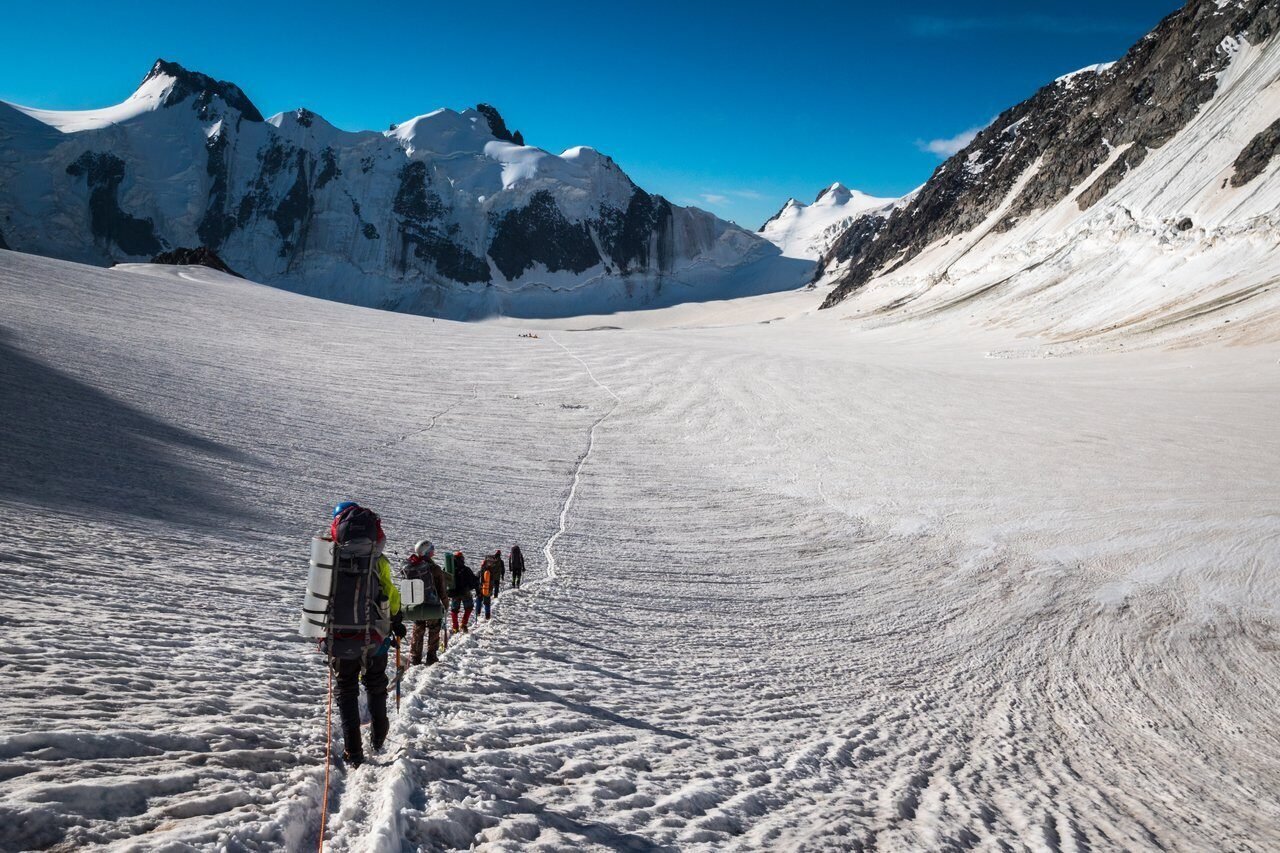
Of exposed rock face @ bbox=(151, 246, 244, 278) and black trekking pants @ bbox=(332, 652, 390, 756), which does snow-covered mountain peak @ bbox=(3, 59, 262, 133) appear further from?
black trekking pants @ bbox=(332, 652, 390, 756)

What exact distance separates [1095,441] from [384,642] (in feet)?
70.6

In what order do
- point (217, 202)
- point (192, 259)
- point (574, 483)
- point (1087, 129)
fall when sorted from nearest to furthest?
point (574, 483) < point (192, 259) < point (1087, 129) < point (217, 202)

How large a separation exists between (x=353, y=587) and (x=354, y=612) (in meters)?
0.15

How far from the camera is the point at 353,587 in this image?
449 centimetres

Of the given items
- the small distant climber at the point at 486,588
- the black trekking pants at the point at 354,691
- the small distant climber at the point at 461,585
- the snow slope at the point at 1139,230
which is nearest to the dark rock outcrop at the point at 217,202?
the snow slope at the point at 1139,230

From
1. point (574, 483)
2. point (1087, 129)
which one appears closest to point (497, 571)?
point (574, 483)

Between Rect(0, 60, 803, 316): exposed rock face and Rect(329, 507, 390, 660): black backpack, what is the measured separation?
140 m

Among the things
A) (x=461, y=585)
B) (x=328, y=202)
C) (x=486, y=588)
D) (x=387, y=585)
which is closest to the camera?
(x=387, y=585)

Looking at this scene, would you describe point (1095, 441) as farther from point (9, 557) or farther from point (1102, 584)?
point (9, 557)

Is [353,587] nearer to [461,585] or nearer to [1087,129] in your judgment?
[461,585]

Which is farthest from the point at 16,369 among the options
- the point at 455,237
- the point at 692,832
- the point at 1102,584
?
the point at 455,237

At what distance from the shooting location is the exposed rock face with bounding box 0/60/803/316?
120312 millimetres

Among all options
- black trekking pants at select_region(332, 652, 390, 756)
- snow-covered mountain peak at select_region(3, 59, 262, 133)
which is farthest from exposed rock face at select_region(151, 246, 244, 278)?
snow-covered mountain peak at select_region(3, 59, 262, 133)

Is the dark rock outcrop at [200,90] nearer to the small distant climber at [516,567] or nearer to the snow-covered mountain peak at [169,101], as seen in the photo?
the snow-covered mountain peak at [169,101]
